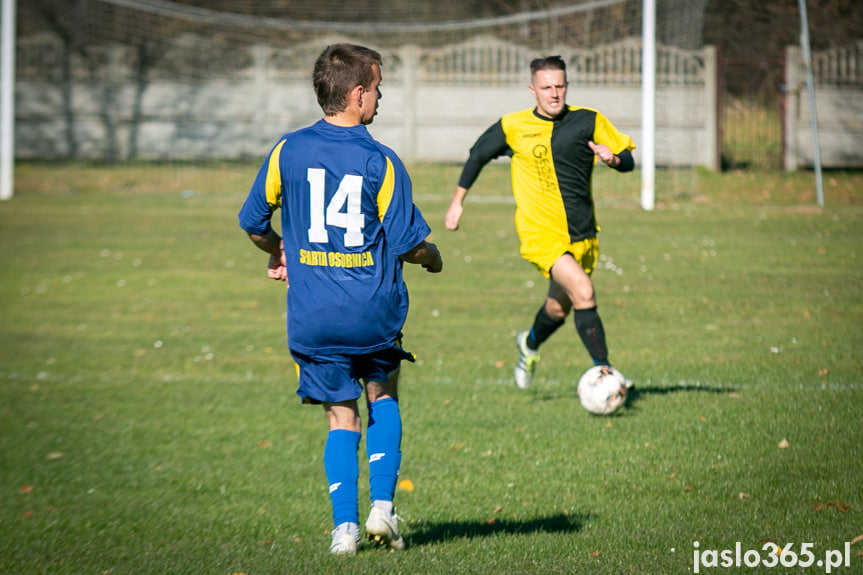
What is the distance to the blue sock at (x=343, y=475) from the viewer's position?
405 cm

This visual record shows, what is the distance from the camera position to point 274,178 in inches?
157

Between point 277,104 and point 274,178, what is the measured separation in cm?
2461

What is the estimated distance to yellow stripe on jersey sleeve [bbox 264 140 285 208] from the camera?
3.96 metres

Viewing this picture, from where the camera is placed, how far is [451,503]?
17.0 ft

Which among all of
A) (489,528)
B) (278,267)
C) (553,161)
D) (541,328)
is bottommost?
(489,528)

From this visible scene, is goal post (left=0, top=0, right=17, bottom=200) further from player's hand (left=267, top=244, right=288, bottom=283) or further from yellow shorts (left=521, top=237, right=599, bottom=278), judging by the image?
player's hand (left=267, top=244, right=288, bottom=283)

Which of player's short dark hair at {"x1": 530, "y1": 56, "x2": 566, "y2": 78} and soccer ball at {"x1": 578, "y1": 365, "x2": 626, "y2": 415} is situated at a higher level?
player's short dark hair at {"x1": 530, "y1": 56, "x2": 566, "y2": 78}

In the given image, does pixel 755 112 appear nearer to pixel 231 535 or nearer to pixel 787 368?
pixel 787 368

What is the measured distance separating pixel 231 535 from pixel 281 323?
5.99m

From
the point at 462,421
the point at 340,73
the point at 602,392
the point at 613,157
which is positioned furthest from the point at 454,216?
the point at 340,73

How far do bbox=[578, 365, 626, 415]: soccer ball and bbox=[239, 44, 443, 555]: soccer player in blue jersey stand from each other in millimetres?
2589

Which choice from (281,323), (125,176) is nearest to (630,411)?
(281,323)

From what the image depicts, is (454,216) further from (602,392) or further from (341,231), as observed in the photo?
(341,231)

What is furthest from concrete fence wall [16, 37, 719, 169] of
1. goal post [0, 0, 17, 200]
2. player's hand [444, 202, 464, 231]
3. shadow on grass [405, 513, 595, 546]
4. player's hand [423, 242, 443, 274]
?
player's hand [423, 242, 443, 274]
